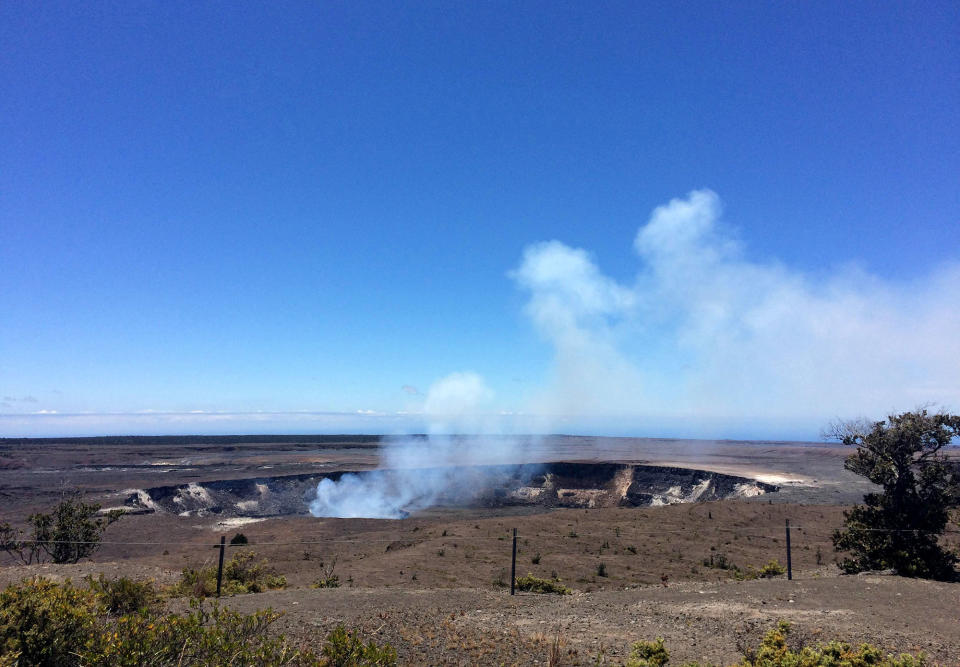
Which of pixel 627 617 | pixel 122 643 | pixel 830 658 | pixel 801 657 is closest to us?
pixel 122 643

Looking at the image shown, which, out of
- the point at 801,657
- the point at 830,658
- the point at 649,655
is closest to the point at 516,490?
the point at 649,655

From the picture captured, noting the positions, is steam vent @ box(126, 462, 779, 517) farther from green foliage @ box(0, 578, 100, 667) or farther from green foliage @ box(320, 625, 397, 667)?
green foliage @ box(320, 625, 397, 667)

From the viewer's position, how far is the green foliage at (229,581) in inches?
436

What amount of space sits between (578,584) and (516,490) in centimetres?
4043

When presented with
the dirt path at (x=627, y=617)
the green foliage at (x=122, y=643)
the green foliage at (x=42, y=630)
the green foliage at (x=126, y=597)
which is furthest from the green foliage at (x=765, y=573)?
the green foliage at (x=42, y=630)

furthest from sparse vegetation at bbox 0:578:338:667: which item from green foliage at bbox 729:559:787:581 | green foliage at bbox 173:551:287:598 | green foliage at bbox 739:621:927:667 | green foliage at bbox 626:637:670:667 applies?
green foliage at bbox 729:559:787:581

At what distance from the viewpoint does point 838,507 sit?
28.7m

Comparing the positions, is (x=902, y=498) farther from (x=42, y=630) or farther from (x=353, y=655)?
(x=42, y=630)

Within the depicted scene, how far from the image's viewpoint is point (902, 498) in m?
13.8

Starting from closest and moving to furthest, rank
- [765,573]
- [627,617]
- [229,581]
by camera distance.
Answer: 1. [627,617]
2. [229,581]
3. [765,573]

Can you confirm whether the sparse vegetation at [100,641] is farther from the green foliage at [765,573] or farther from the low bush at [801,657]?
the green foliage at [765,573]

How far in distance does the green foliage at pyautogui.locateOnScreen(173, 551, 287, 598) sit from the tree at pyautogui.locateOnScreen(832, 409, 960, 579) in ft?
51.8

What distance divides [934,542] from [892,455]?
2305 mm

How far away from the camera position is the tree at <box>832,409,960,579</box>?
13.1m
